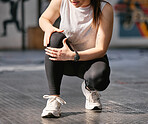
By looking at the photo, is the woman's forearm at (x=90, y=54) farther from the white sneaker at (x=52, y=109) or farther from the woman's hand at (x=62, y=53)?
the white sneaker at (x=52, y=109)

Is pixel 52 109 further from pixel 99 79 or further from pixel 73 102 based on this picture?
pixel 73 102

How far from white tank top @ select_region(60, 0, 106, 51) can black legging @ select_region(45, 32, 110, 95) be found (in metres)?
0.10

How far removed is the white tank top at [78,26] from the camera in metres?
2.24

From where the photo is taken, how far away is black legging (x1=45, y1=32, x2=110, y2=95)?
7.03 ft

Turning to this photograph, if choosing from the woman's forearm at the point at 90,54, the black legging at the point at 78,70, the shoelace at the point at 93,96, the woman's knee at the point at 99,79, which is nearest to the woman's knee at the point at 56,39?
the black legging at the point at 78,70

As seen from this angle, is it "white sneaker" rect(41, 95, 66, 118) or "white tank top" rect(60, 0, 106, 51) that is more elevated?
"white tank top" rect(60, 0, 106, 51)

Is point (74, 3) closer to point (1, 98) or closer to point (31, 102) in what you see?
point (31, 102)

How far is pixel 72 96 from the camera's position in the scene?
9.53ft

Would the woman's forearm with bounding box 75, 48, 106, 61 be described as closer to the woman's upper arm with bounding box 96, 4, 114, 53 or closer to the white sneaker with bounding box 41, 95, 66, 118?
the woman's upper arm with bounding box 96, 4, 114, 53

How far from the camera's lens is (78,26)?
7.37 ft

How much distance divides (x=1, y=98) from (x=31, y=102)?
29 centimetres

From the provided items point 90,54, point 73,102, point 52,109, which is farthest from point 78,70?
point 73,102

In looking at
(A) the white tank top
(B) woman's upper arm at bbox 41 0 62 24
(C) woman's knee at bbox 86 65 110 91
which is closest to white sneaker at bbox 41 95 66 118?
(C) woman's knee at bbox 86 65 110 91

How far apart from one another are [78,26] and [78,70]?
0.29m
